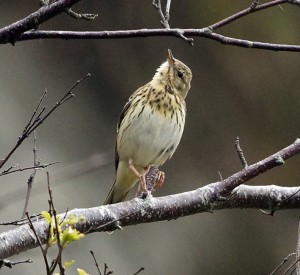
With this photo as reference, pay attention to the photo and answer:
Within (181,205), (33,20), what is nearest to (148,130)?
(181,205)

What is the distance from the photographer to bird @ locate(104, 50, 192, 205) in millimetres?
4926

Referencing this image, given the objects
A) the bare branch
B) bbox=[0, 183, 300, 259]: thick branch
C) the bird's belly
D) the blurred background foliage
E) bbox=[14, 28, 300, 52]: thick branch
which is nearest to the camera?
the bare branch

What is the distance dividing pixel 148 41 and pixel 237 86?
1.06m

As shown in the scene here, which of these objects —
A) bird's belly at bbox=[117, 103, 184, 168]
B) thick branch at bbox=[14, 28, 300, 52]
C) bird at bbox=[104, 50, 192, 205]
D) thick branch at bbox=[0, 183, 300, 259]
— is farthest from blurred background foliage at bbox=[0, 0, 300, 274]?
thick branch at bbox=[14, 28, 300, 52]

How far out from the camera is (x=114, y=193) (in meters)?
5.16

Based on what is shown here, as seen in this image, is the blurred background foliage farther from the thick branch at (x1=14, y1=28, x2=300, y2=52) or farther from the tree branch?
the thick branch at (x1=14, y1=28, x2=300, y2=52)

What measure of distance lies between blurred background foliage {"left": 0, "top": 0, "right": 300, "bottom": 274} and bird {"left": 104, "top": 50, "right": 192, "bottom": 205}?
7.37 feet

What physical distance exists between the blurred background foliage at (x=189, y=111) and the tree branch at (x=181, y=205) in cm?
348

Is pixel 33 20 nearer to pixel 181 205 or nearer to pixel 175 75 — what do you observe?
pixel 181 205

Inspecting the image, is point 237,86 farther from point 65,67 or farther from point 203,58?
point 65,67

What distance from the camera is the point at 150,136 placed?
4922 mm

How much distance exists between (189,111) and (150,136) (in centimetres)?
346

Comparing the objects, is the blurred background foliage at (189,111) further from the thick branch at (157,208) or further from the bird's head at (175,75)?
the thick branch at (157,208)

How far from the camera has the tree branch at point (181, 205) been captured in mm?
3025
